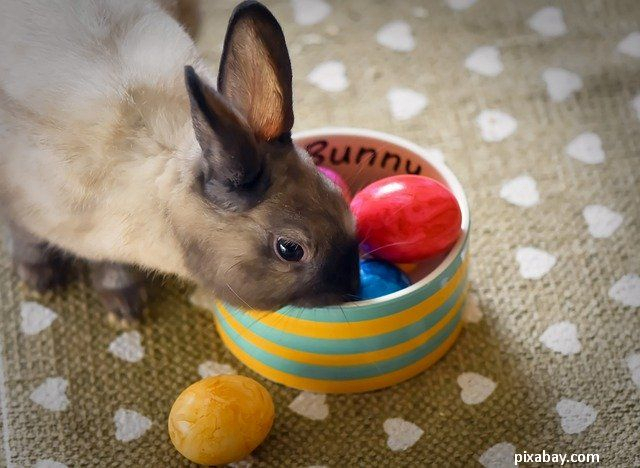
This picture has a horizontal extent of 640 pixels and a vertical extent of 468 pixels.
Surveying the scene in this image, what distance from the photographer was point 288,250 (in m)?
1.15

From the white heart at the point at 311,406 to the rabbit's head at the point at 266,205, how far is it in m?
0.23

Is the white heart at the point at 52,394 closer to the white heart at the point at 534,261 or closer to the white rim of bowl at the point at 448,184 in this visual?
the white rim of bowl at the point at 448,184

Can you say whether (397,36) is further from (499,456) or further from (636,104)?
(499,456)

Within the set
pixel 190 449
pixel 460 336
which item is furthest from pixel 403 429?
pixel 190 449

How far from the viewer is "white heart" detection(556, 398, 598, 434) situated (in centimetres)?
132

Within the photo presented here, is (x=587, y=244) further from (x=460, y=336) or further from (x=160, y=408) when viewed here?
(x=160, y=408)

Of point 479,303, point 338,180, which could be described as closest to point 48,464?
point 338,180

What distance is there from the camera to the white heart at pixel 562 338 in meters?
1.41

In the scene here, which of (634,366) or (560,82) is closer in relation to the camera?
(634,366)

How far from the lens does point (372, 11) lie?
6.60ft

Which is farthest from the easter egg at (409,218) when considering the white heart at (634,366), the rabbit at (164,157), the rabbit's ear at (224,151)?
the white heart at (634,366)

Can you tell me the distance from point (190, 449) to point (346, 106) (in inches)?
34.1

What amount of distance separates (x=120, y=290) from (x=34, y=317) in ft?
0.52

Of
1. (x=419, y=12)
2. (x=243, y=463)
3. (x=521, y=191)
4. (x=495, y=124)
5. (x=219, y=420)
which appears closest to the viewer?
(x=219, y=420)
